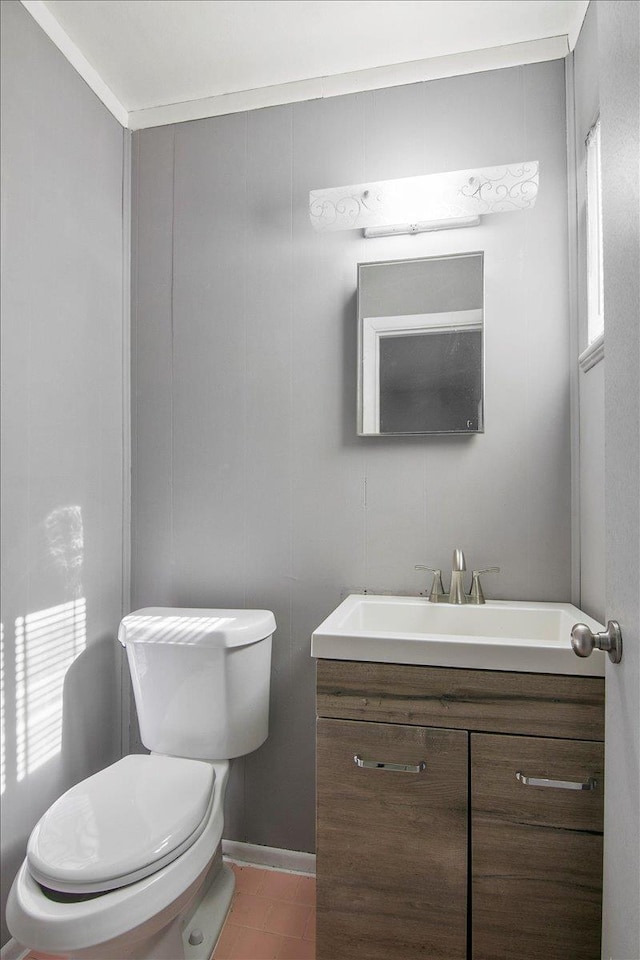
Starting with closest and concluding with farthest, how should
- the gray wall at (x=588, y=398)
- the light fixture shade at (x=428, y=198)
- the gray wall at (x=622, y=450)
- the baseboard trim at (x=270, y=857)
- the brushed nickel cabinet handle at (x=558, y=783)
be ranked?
the gray wall at (x=622, y=450) → the brushed nickel cabinet handle at (x=558, y=783) → the gray wall at (x=588, y=398) → the light fixture shade at (x=428, y=198) → the baseboard trim at (x=270, y=857)

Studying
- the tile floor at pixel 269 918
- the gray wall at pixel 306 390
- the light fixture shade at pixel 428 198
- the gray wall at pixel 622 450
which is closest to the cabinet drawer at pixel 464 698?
the gray wall at pixel 622 450

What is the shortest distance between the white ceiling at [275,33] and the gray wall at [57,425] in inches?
5.7

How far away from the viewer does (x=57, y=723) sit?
165 cm

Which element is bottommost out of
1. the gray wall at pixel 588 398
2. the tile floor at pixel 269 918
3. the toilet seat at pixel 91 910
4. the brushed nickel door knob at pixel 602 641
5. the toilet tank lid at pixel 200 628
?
the tile floor at pixel 269 918

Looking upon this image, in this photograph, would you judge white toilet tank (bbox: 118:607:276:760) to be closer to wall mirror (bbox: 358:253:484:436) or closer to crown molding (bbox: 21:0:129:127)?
wall mirror (bbox: 358:253:484:436)

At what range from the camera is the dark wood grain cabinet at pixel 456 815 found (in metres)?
1.19

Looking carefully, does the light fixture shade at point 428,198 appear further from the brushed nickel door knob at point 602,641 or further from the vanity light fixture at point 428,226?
the brushed nickel door knob at point 602,641

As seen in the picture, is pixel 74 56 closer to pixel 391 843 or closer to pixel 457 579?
pixel 457 579

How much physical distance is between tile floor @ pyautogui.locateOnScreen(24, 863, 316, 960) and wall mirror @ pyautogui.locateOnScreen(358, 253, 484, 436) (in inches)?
53.6

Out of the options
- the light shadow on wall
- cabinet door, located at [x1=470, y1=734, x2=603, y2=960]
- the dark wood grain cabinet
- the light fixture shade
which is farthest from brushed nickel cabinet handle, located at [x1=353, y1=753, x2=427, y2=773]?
the light fixture shade

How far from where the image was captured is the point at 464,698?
125 cm

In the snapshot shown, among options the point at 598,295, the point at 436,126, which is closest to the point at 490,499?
the point at 598,295

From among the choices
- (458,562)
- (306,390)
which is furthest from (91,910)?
(306,390)

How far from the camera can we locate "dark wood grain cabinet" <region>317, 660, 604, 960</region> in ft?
3.91
